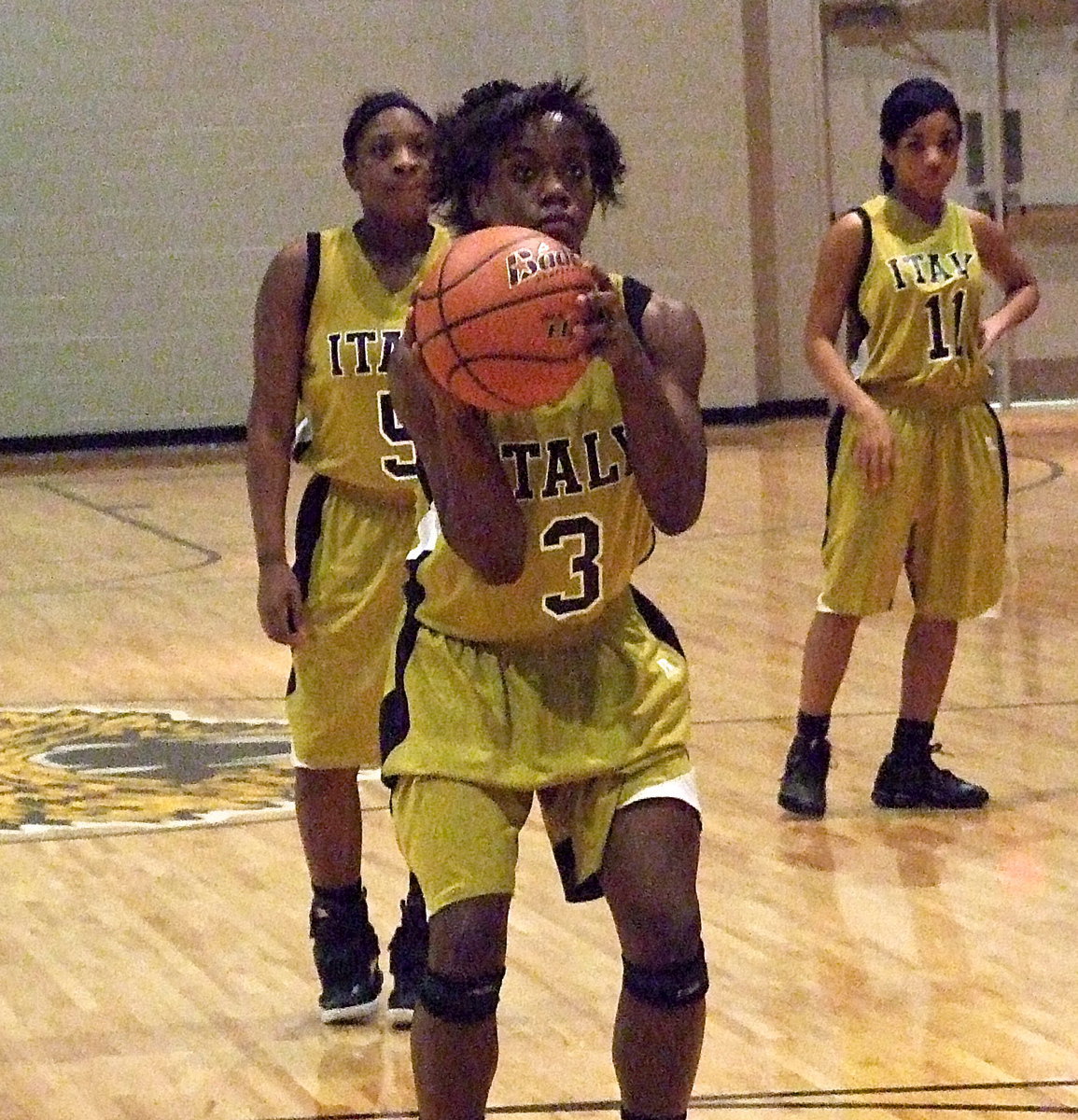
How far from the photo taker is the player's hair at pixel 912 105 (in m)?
5.12

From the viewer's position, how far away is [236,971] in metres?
4.41

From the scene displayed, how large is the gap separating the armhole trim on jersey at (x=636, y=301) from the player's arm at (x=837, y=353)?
2346 mm

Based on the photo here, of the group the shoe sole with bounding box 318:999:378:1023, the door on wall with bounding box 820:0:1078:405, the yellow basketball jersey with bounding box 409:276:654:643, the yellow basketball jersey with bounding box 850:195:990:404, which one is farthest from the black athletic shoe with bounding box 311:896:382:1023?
the door on wall with bounding box 820:0:1078:405

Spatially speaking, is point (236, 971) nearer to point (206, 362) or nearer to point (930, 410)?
point (930, 410)

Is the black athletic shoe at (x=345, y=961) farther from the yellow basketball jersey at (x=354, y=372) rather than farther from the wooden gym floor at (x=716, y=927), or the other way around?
the yellow basketball jersey at (x=354, y=372)

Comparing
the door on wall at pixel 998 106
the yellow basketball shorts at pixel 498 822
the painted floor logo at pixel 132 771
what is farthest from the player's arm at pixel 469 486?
the door on wall at pixel 998 106

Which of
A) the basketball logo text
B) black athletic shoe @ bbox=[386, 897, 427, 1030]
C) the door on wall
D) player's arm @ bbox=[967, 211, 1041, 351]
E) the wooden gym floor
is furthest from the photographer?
the door on wall

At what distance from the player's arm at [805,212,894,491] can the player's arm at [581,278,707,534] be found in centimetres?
230

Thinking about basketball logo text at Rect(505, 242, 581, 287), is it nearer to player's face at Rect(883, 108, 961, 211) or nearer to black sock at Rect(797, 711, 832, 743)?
player's face at Rect(883, 108, 961, 211)

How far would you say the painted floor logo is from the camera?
573cm

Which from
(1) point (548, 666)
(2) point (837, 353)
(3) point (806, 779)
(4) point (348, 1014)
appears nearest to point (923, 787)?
(3) point (806, 779)

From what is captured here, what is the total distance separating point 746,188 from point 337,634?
38.1 feet

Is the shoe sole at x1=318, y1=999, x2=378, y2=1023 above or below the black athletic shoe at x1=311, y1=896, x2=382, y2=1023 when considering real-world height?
below

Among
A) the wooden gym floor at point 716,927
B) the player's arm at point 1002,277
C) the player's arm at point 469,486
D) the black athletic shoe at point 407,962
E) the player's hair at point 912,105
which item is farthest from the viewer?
the player's arm at point 1002,277
